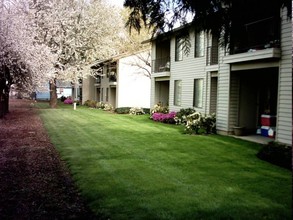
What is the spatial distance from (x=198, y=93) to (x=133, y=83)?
49.1 feet

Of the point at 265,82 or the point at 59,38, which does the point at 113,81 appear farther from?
the point at 265,82

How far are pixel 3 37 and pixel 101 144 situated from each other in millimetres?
8867

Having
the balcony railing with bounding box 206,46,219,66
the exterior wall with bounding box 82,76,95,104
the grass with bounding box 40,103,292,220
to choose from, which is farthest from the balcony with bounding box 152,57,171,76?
the exterior wall with bounding box 82,76,95,104

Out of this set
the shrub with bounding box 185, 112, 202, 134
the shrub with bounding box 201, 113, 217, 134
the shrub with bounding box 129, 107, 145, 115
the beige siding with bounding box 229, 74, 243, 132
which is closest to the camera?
the beige siding with bounding box 229, 74, 243, 132

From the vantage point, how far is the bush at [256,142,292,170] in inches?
367

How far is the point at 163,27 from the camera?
4953 millimetres

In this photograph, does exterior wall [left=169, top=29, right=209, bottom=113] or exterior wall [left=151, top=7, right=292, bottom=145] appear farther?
exterior wall [left=169, top=29, right=209, bottom=113]

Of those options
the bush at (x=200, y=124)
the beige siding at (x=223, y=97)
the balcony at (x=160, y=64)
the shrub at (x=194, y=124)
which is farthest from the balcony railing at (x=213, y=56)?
the balcony at (x=160, y=64)

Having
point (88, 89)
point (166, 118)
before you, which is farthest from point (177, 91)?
point (88, 89)

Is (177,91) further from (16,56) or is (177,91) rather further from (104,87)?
(104,87)

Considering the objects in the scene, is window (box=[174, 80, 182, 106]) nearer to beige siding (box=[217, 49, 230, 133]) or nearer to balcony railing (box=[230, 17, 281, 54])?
beige siding (box=[217, 49, 230, 133])

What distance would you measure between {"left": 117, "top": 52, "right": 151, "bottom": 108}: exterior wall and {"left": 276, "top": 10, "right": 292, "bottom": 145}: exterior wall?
22.8 meters

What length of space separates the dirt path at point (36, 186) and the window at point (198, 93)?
1053 cm

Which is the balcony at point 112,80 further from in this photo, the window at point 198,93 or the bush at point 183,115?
the window at point 198,93
